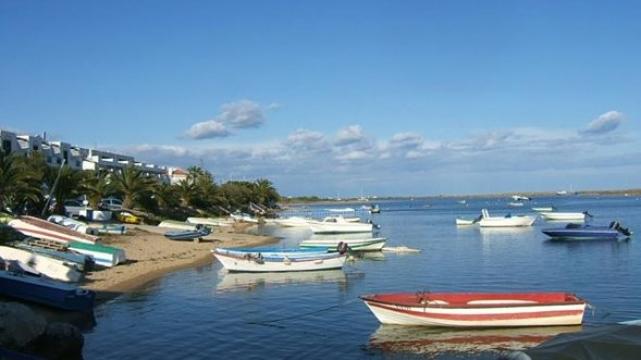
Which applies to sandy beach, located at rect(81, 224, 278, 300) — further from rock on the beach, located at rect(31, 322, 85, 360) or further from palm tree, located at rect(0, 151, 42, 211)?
rock on the beach, located at rect(31, 322, 85, 360)

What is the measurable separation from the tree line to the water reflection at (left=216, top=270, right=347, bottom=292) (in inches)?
728

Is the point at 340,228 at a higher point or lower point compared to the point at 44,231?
lower

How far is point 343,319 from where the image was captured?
25297 mm

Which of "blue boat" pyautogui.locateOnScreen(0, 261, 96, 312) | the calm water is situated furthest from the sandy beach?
"blue boat" pyautogui.locateOnScreen(0, 261, 96, 312)

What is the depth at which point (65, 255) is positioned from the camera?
107 feet

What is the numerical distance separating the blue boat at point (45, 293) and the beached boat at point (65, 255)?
8083 mm

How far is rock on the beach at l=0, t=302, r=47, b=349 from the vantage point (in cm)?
1678

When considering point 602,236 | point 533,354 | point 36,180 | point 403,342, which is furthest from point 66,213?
point 533,354

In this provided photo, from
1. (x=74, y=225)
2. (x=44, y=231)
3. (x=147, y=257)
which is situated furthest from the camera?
(x=74, y=225)

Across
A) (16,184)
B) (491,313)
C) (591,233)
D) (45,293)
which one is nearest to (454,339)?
(491,313)

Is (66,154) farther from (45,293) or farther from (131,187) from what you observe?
(45,293)

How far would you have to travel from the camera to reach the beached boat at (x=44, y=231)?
38.2m

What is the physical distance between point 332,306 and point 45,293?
1178 cm

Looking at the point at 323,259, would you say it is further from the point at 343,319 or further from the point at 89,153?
the point at 89,153
